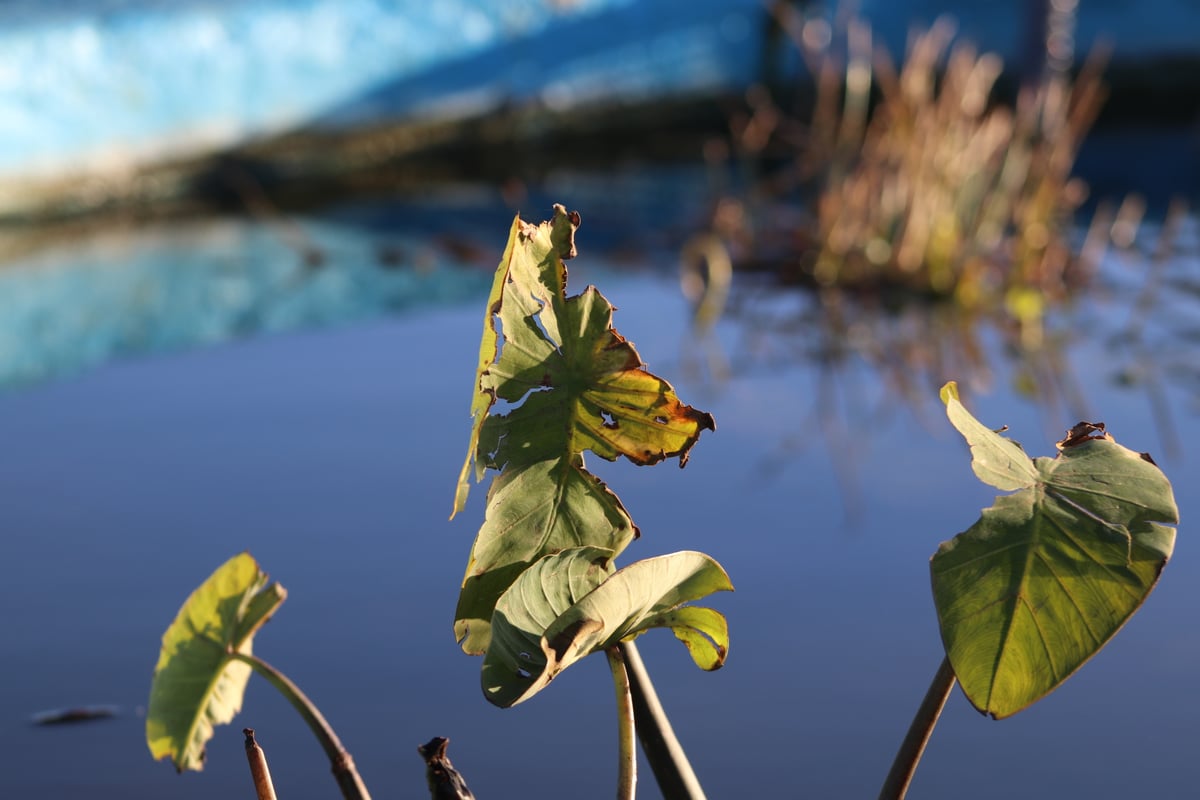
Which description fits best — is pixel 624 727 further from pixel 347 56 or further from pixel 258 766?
pixel 347 56

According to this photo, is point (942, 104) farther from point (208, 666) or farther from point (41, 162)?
point (41, 162)

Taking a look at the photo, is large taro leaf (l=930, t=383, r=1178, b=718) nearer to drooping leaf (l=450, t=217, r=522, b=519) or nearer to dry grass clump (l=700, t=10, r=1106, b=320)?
drooping leaf (l=450, t=217, r=522, b=519)

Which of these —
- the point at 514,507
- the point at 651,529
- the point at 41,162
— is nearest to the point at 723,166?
the point at 41,162

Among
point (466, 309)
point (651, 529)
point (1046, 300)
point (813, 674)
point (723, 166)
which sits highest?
point (723, 166)

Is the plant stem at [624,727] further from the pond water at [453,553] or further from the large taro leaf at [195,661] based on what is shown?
the pond water at [453,553]

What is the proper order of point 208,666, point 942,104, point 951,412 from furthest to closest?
point 942,104 → point 208,666 → point 951,412

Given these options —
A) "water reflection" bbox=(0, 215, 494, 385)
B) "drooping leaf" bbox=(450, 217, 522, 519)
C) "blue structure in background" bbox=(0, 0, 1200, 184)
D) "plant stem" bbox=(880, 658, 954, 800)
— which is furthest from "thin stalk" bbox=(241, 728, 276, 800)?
"blue structure in background" bbox=(0, 0, 1200, 184)

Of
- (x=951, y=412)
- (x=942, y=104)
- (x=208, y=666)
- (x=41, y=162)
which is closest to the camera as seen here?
(x=951, y=412)
